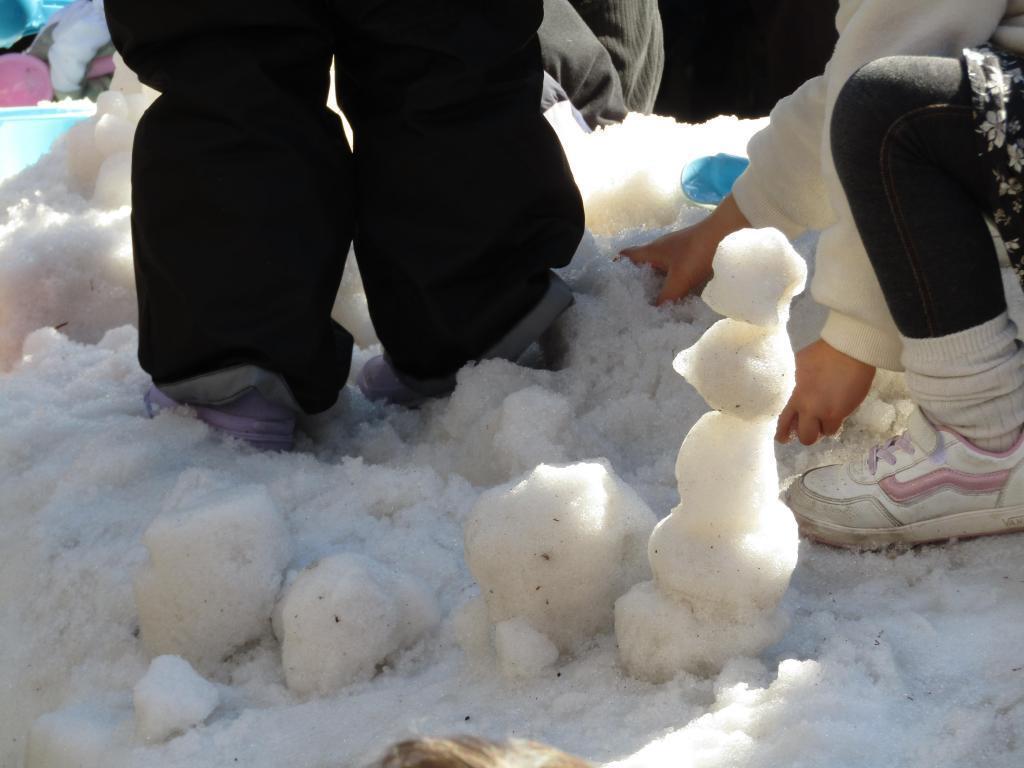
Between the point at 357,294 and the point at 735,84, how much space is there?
6.26ft

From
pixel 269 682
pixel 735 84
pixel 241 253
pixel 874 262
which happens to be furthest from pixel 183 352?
pixel 735 84

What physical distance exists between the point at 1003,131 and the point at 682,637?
53 centimetres

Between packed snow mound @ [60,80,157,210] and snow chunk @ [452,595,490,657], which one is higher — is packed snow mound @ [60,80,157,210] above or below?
below

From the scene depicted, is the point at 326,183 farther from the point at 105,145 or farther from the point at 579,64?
the point at 579,64

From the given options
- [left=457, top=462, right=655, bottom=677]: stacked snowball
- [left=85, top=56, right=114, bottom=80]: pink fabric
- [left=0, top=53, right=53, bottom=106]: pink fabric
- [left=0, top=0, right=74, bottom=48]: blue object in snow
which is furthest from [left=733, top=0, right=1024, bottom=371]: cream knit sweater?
[left=0, top=0, right=74, bottom=48]: blue object in snow

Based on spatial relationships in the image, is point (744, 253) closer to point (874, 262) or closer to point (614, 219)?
point (874, 262)

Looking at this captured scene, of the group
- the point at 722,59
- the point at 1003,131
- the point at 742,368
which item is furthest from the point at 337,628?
the point at 722,59

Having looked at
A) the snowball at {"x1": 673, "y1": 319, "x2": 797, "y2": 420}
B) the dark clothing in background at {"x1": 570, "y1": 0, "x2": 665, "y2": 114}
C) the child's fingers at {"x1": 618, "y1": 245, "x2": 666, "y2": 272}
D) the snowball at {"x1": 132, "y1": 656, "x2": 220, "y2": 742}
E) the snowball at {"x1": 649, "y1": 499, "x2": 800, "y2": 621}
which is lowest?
the dark clothing in background at {"x1": 570, "y1": 0, "x2": 665, "y2": 114}

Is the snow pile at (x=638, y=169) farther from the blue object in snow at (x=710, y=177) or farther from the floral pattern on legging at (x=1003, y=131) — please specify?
the floral pattern on legging at (x=1003, y=131)

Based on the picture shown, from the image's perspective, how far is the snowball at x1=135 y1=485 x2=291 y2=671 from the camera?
3.09ft

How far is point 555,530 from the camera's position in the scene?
844 mm

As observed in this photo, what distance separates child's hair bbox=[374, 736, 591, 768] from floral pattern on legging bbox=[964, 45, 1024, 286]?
745 mm

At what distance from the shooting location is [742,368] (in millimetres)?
769

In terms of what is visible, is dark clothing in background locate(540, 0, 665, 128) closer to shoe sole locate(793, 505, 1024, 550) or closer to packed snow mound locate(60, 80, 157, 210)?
packed snow mound locate(60, 80, 157, 210)
